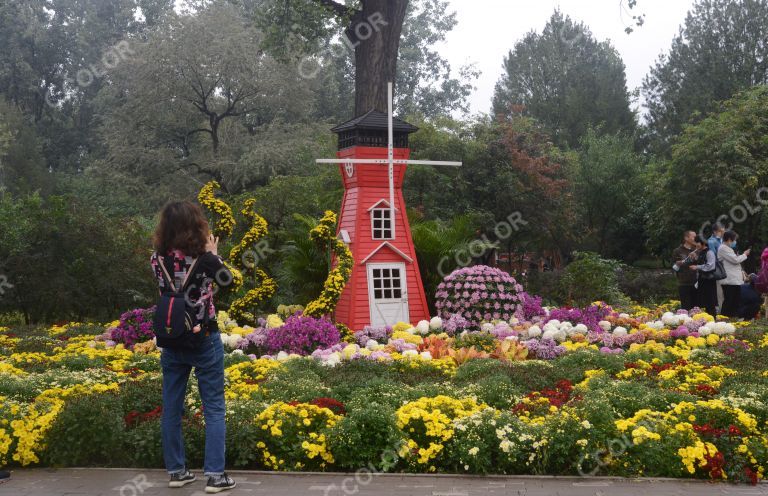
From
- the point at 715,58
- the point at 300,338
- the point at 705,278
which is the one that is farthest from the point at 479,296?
the point at 715,58

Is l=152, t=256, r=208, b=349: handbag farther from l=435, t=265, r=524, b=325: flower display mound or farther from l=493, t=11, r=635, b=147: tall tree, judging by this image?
l=493, t=11, r=635, b=147: tall tree

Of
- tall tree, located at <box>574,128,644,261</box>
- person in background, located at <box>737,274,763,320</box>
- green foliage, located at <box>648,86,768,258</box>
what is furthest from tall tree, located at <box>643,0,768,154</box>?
person in background, located at <box>737,274,763,320</box>

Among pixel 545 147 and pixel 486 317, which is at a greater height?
pixel 545 147

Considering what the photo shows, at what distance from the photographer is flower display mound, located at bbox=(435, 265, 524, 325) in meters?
14.4

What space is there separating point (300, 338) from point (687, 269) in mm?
7461

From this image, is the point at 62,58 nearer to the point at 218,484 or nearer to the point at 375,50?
the point at 375,50

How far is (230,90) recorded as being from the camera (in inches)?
1492

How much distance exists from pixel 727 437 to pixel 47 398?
220 inches

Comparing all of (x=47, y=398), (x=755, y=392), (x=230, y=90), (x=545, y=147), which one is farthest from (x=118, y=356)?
(x=230, y=90)

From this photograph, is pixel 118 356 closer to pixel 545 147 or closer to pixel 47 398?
pixel 47 398

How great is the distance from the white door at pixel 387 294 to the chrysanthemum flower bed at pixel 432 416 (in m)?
4.74

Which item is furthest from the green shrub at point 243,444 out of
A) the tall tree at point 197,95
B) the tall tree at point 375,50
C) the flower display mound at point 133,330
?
the tall tree at point 197,95

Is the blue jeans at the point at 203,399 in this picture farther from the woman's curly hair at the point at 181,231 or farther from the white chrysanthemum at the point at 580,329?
the white chrysanthemum at the point at 580,329

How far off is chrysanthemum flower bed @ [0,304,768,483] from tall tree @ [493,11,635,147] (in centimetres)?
4143
